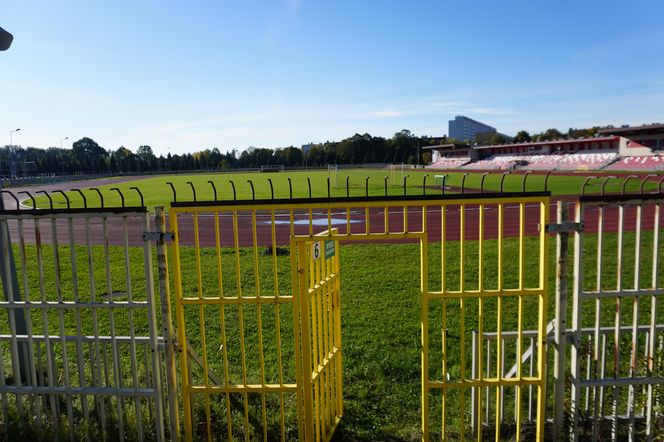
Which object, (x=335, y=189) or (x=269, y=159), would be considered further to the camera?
(x=269, y=159)

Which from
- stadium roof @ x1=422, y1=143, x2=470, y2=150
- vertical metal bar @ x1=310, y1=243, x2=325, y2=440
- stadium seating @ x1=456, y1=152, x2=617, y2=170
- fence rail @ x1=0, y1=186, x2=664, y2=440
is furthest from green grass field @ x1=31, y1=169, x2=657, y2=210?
stadium roof @ x1=422, y1=143, x2=470, y2=150

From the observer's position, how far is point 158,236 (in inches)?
173

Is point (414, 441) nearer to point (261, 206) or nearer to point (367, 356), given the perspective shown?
point (367, 356)

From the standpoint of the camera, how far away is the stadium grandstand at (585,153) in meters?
60.8

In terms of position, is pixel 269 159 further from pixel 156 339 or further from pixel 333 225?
pixel 156 339

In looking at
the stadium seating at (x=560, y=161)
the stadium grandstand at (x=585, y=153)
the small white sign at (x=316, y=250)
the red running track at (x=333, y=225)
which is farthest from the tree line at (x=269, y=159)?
the small white sign at (x=316, y=250)

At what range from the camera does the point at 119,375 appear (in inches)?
184

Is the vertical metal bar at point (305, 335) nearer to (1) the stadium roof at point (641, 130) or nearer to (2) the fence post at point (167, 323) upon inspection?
(2) the fence post at point (167, 323)

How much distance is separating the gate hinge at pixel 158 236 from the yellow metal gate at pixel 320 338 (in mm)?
1074

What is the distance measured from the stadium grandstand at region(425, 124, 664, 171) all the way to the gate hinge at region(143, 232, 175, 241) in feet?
187

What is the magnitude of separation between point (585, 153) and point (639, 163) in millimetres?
16133

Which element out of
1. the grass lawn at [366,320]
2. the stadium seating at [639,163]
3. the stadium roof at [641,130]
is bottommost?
the grass lawn at [366,320]

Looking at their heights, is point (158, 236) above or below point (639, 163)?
above

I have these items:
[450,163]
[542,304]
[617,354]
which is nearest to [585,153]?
[450,163]
